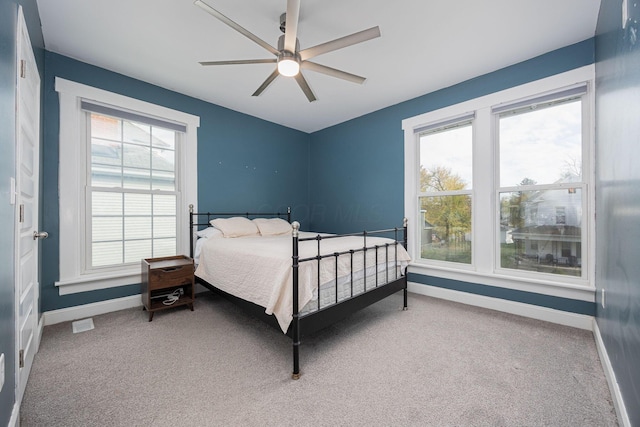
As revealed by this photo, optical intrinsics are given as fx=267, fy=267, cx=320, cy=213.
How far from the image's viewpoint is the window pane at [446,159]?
3.14 meters

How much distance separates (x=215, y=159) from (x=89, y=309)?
214 cm

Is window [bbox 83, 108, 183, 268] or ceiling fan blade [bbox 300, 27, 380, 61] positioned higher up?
ceiling fan blade [bbox 300, 27, 380, 61]

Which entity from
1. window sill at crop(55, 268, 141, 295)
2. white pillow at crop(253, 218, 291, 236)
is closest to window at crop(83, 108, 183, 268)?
window sill at crop(55, 268, 141, 295)

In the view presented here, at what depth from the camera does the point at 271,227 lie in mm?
3645

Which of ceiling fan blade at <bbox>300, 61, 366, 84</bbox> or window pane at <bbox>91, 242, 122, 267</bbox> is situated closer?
ceiling fan blade at <bbox>300, 61, 366, 84</bbox>

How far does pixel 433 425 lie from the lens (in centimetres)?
132

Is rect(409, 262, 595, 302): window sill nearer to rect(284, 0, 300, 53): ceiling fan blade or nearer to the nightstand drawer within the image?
the nightstand drawer

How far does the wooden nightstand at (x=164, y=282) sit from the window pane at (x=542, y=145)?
351 centimetres

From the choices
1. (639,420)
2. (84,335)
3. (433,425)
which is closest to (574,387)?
(639,420)

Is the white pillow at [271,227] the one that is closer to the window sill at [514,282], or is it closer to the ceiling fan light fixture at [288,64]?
the window sill at [514,282]

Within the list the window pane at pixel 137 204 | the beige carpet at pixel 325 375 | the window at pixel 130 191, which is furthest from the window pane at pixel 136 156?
the beige carpet at pixel 325 375

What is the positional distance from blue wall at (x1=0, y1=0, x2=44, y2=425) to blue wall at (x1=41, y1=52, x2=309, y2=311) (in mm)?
1527

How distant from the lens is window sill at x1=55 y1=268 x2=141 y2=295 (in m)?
2.56

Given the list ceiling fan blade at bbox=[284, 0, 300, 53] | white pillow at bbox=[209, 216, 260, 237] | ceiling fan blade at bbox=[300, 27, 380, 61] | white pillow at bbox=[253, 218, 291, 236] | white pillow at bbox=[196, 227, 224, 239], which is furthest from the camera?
white pillow at bbox=[253, 218, 291, 236]
